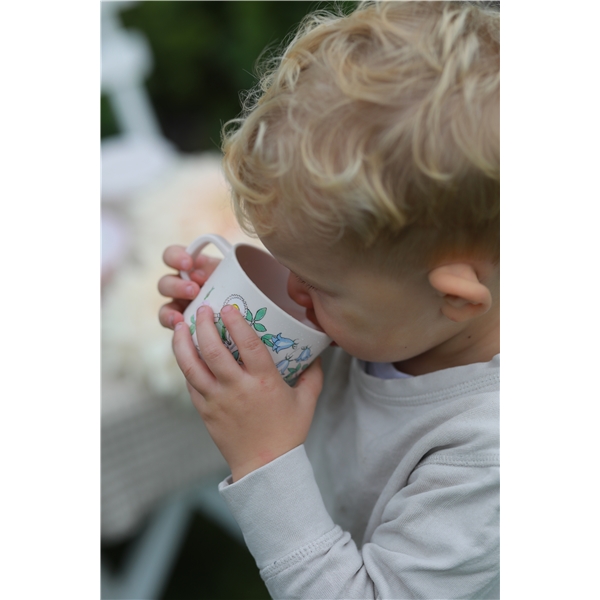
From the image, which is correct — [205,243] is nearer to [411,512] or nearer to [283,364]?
[283,364]

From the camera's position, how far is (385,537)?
730 millimetres

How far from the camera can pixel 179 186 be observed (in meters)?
1.49

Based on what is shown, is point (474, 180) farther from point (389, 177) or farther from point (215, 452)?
point (215, 452)

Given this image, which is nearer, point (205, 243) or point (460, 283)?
point (460, 283)

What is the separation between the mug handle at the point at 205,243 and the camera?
0.83 metres

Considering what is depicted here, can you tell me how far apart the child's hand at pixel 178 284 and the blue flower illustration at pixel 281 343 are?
20 centimetres

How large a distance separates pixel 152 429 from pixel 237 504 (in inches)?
19.2

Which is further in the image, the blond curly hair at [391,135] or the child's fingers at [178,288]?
the child's fingers at [178,288]

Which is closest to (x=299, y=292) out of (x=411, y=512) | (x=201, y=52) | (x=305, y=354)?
(x=305, y=354)

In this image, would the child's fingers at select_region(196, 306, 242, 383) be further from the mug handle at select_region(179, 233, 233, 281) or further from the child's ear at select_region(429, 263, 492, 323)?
the child's ear at select_region(429, 263, 492, 323)

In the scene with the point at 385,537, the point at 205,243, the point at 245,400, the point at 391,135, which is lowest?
the point at 385,537

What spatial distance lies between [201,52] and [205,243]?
1943 mm

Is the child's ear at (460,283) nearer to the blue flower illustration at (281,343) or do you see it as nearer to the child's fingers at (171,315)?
the blue flower illustration at (281,343)

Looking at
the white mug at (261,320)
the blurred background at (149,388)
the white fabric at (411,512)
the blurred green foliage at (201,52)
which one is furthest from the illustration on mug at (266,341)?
the blurred green foliage at (201,52)
